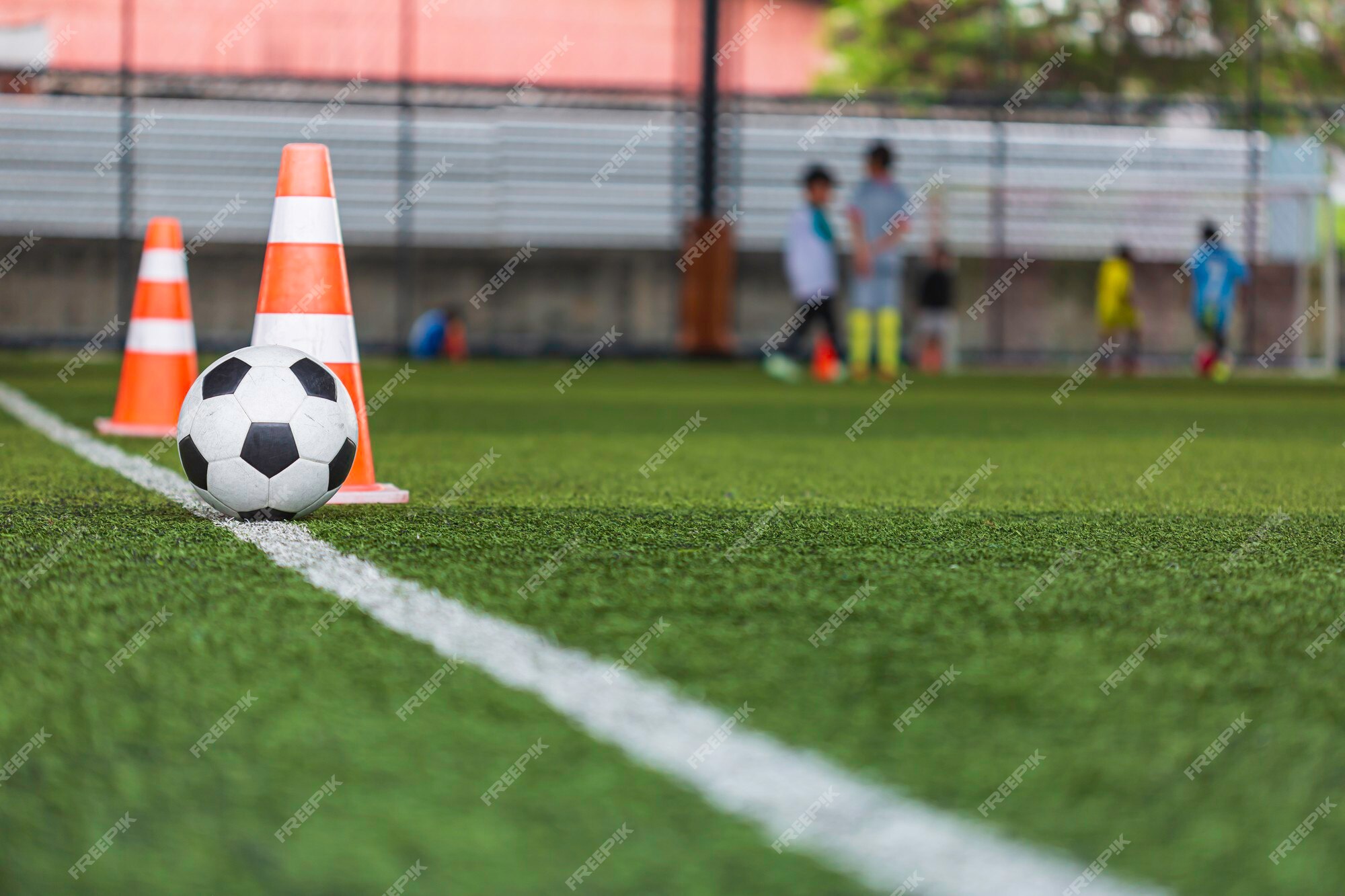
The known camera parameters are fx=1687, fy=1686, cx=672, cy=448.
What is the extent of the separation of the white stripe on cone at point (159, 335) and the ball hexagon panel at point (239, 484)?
9.16 ft

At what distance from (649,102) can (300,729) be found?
1949 centimetres

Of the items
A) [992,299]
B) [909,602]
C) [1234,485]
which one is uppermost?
[909,602]

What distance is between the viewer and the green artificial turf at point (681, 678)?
1446mm

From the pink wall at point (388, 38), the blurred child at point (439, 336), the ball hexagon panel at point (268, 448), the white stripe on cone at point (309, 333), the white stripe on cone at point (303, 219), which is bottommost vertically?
the blurred child at point (439, 336)

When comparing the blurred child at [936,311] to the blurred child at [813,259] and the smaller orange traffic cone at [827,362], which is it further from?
the blurred child at [813,259]

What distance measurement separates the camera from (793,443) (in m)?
6.70

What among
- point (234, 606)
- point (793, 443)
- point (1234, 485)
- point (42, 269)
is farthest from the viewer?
point (42, 269)

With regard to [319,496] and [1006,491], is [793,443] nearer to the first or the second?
[1006,491]

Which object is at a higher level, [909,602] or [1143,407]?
[909,602]

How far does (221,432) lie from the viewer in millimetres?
3568

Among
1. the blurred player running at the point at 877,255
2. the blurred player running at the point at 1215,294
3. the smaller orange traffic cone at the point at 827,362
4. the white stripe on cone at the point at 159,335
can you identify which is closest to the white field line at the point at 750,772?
the white stripe on cone at the point at 159,335

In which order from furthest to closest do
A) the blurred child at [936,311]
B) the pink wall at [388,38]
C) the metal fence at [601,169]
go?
the pink wall at [388,38] → the metal fence at [601,169] → the blurred child at [936,311]

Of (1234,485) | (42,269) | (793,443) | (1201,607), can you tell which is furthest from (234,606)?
(42,269)

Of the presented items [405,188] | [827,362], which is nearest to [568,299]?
[405,188]
